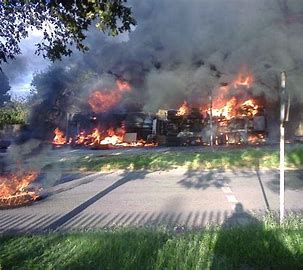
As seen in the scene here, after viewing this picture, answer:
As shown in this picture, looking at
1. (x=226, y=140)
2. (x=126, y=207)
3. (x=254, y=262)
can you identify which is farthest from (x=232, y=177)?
(x=226, y=140)

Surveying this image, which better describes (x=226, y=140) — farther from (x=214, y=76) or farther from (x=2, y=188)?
(x=2, y=188)

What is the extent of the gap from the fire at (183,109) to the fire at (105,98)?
3.58 meters

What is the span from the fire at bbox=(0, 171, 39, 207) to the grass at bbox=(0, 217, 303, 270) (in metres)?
3.24

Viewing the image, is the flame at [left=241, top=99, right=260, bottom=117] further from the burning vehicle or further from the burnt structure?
the burnt structure

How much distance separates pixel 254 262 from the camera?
470 cm

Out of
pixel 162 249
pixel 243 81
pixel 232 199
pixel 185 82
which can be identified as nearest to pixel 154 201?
pixel 232 199

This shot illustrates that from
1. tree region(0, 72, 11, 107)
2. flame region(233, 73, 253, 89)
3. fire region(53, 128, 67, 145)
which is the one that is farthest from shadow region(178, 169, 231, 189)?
tree region(0, 72, 11, 107)

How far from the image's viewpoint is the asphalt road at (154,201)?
23.9 ft

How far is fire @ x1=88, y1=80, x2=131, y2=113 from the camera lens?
88.0 feet

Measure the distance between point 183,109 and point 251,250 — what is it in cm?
2173

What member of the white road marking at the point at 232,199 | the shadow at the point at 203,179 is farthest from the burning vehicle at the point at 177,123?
the white road marking at the point at 232,199

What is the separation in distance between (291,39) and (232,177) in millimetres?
15126

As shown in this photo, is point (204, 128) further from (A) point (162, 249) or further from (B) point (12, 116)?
(A) point (162, 249)

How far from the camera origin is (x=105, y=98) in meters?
27.2
